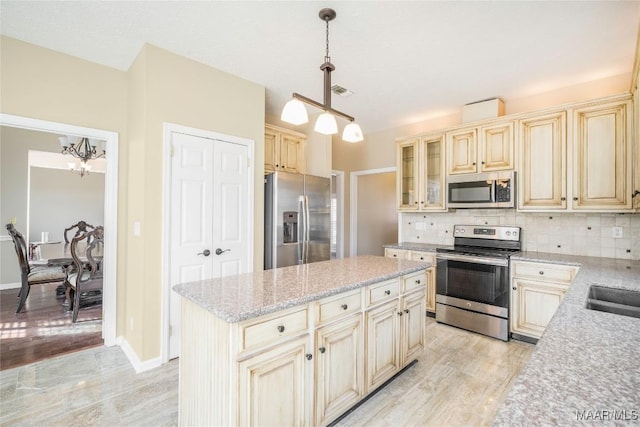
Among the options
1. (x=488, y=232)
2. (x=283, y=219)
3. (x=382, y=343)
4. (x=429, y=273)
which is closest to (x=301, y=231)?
(x=283, y=219)

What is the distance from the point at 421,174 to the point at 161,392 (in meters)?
3.65

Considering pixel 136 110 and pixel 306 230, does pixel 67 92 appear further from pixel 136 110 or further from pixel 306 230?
pixel 306 230

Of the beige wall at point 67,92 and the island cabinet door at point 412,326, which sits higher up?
the beige wall at point 67,92

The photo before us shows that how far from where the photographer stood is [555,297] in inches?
111

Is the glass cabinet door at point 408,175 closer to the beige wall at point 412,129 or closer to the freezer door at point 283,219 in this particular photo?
the beige wall at point 412,129

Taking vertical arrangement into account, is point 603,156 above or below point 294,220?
above

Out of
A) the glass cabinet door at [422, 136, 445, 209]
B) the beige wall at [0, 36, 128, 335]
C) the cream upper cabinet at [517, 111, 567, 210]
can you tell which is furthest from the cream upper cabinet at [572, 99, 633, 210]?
the beige wall at [0, 36, 128, 335]

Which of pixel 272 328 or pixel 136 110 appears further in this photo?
pixel 136 110

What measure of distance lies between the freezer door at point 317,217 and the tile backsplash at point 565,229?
1624mm

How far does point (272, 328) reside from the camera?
4.65 feet

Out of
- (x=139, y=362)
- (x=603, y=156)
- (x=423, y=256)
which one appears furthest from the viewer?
(x=423, y=256)

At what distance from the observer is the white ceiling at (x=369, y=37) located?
2.09 metres

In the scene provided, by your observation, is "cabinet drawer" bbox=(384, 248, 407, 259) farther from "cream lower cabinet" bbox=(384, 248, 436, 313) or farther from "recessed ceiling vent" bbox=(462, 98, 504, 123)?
"recessed ceiling vent" bbox=(462, 98, 504, 123)

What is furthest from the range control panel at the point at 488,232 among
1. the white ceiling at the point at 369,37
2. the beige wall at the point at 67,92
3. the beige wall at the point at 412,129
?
the beige wall at the point at 67,92
